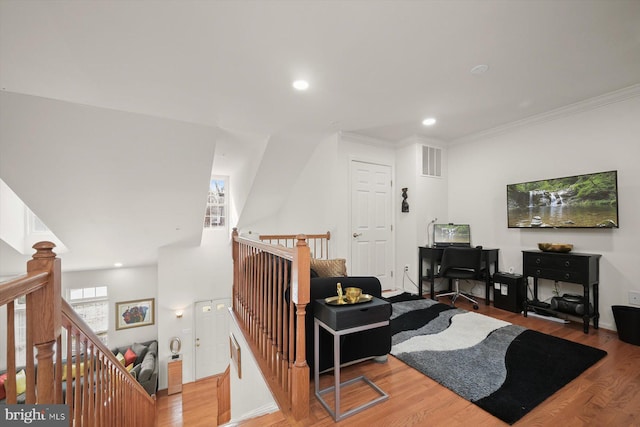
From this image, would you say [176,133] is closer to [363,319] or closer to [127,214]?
[127,214]

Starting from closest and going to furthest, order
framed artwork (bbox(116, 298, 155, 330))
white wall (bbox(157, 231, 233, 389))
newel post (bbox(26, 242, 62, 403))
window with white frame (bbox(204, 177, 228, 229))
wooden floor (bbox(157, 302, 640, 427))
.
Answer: newel post (bbox(26, 242, 62, 403))
wooden floor (bbox(157, 302, 640, 427))
white wall (bbox(157, 231, 233, 389))
framed artwork (bbox(116, 298, 155, 330))
window with white frame (bbox(204, 177, 228, 229))

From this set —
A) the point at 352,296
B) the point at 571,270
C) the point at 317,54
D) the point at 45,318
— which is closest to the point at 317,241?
the point at 352,296

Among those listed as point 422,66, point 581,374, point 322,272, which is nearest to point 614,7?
point 422,66

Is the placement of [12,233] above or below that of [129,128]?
below

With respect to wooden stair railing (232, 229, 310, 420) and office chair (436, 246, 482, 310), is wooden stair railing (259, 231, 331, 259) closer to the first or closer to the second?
wooden stair railing (232, 229, 310, 420)

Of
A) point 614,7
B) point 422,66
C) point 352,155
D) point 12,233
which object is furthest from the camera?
point 12,233

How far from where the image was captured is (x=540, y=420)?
1.60 metres

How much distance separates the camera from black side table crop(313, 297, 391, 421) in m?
1.61

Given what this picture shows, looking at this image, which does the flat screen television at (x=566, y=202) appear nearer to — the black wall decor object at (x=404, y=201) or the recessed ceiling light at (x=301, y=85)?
the black wall decor object at (x=404, y=201)

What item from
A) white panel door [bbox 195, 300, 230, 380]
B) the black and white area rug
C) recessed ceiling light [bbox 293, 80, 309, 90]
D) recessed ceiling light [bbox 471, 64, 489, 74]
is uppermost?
recessed ceiling light [bbox 471, 64, 489, 74]

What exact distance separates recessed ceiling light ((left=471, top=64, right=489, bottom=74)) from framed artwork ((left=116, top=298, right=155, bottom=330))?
8012 mm

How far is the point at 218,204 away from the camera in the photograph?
6.55m

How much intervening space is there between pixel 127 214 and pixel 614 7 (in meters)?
5.87

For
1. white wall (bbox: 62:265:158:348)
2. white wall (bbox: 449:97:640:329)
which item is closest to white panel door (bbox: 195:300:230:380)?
white wall (bbox: 62:265:158:348)
